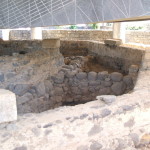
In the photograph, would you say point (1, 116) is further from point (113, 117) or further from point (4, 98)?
point (113, 117)

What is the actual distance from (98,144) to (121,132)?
378mm

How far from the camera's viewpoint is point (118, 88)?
5.47 m

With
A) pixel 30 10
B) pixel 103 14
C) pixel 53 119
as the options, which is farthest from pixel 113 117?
pixel 30 10

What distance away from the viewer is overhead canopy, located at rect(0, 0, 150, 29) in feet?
10.2

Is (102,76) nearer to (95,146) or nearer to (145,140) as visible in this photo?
(145,140)

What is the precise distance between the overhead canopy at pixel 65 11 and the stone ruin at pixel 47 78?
2.84 feet

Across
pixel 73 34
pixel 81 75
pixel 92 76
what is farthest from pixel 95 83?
pixel 73 34

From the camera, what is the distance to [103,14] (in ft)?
11.3

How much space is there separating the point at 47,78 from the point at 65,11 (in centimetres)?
213

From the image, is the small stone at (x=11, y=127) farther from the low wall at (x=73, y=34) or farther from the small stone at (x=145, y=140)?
the low wall at (x=73, y=34)

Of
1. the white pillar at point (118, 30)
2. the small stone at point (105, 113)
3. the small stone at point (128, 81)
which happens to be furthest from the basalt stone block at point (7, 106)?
the white pillar at point (118, 30)

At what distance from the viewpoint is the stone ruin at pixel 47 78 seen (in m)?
4.47

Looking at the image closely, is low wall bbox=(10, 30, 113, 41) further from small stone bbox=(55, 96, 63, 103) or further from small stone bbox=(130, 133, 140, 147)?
small stone bbox=(130, 133, 140, 147)

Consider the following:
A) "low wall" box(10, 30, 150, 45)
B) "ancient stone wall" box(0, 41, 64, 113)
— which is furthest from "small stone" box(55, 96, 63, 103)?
"low wall" box(10, 30, 150, 45)
